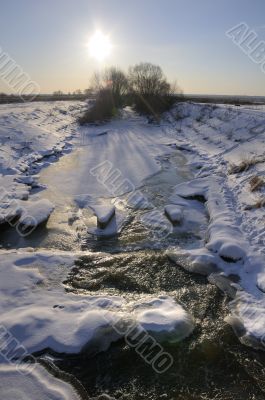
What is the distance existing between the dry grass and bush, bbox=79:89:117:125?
824 inches

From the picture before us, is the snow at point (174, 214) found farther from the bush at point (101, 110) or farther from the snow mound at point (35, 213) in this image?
the bush at point (101, 110)

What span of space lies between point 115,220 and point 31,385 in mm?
5591

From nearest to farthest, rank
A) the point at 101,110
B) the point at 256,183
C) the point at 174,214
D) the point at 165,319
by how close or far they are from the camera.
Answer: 1. the point at 165,319
2. the point at 174,214
3. the point at 256,183
4. the point at 101,110

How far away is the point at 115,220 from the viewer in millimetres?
9578

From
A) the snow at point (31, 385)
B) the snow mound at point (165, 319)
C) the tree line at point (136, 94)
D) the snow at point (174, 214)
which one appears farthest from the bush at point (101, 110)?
the snow at point (31, 385)

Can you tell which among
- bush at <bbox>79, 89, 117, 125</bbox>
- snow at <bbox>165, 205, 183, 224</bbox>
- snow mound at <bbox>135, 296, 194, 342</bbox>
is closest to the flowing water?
snow mound at <bbox>135, 296, 194, 342</bbox>

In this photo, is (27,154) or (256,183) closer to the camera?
(256,183)

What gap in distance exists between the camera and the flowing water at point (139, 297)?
452cm

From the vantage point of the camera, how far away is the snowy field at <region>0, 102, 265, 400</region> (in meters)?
5.23

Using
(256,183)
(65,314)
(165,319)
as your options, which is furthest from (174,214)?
(65,314)

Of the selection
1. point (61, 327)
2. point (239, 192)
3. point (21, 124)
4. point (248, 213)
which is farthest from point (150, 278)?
point (21, 124)

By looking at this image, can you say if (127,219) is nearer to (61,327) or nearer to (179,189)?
(179,189)

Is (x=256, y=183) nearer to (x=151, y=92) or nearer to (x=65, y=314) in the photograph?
(x=65, y=314)

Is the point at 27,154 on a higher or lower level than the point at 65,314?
higher
